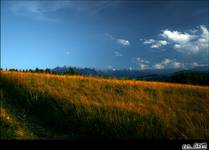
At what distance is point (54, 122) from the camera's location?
12586 millimetres

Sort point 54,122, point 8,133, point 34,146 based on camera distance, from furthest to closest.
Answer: point 54,122
point 8,133
point 34,146

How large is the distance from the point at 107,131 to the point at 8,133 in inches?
118

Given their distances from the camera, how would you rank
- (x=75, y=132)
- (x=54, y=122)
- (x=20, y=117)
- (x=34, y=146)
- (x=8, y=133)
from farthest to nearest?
Result: (x=20, y=117)
(x=54, y=122)
(x=75, y=132)
(x=8, y=133)
(x=34, y=146)

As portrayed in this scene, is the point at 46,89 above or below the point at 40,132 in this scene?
above

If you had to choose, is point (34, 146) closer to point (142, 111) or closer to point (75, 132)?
point (75, 132)

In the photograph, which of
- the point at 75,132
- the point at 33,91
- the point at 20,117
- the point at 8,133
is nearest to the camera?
the point at 8,133

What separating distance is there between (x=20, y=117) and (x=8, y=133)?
3.02 m

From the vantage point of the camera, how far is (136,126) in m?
10.6

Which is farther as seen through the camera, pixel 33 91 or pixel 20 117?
pixel 33 91

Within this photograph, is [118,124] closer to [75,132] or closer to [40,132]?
[75,132]

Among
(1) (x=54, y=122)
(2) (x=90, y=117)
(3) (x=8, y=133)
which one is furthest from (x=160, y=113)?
(3) (x=8, y=133)

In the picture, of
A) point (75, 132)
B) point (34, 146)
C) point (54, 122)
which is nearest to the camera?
point (34, 146)

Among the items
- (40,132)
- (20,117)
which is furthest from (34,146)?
(20,117)

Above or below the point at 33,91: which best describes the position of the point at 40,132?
below
